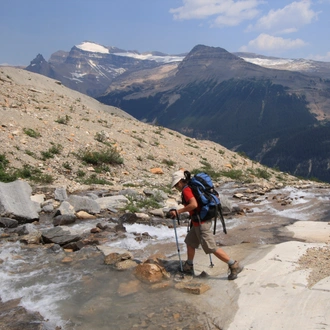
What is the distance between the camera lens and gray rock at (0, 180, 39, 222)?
12.0m

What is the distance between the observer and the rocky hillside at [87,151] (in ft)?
62.0

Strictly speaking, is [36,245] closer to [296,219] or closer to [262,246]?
[262,246]

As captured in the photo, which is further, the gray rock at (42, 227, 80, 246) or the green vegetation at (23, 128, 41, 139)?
the green vegetation at (23, 128, 41, 139)

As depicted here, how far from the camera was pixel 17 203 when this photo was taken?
12.5 meters

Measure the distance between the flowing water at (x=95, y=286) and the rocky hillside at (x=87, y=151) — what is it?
7510 millimetres

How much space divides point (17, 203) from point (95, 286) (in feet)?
20.6

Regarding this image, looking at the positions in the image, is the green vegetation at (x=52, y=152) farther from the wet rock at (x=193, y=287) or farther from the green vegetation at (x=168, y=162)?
the wet rock at (x=193, y=287)

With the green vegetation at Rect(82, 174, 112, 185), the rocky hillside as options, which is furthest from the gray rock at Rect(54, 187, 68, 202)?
the green vegetation at Rect(82, 174, 112, 185)

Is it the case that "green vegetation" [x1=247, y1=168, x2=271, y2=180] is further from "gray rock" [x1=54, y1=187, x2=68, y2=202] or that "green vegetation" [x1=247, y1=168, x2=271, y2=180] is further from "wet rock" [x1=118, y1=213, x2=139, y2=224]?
"wet rock" [x1=118, y1=213, x2=139, y2=224]

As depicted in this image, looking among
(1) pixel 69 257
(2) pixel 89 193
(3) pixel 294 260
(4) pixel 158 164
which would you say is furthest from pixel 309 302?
(4) pixel 158 164

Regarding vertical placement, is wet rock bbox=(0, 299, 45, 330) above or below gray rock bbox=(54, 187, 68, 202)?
below

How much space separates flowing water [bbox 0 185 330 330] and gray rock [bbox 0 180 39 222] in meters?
1.19

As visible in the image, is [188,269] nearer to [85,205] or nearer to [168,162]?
[85,205]

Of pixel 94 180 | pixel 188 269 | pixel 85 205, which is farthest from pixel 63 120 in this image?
pixel 188 269
